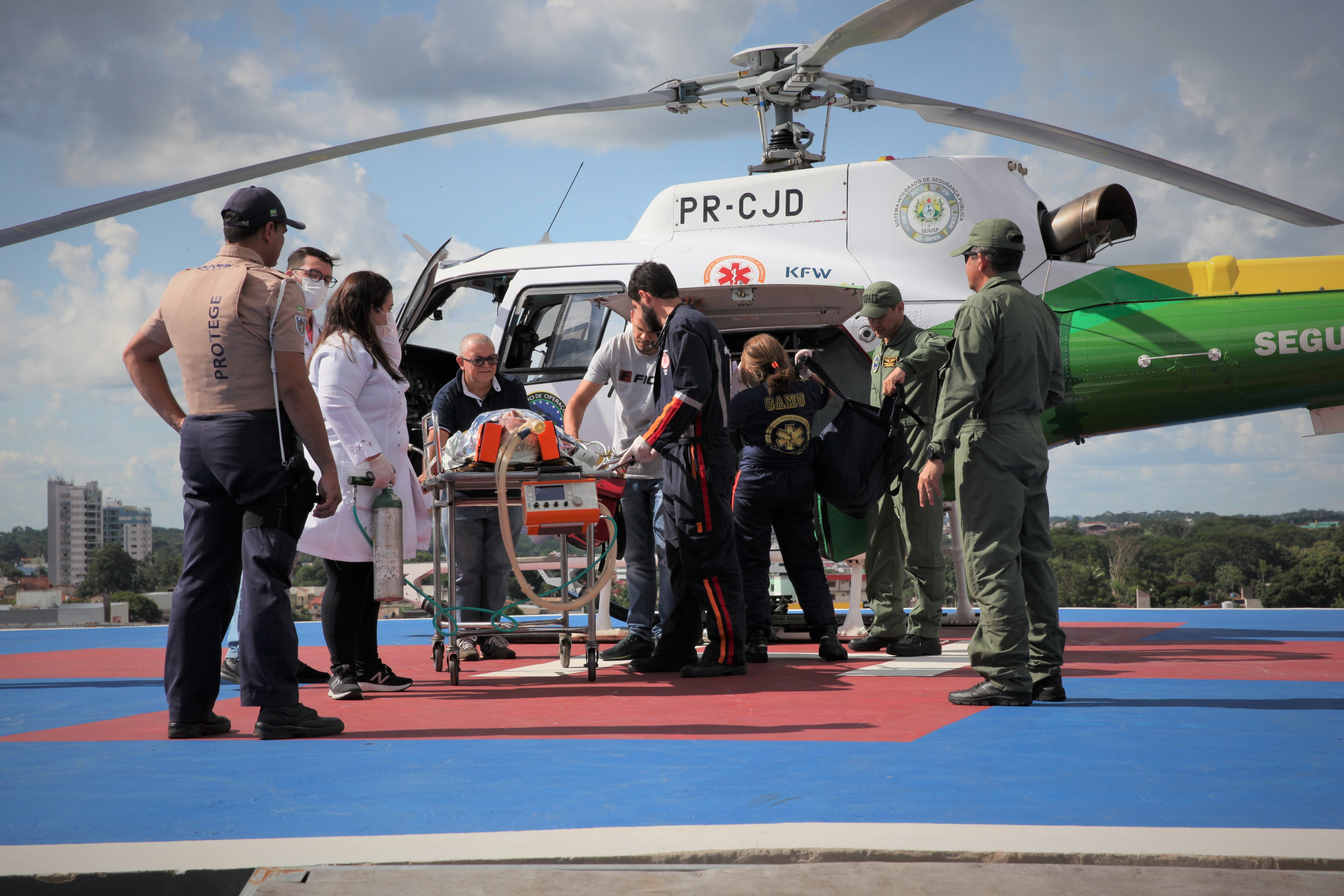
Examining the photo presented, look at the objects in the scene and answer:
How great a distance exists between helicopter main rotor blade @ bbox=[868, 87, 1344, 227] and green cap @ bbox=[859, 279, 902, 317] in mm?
2730

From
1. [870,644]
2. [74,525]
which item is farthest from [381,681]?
[74,525]

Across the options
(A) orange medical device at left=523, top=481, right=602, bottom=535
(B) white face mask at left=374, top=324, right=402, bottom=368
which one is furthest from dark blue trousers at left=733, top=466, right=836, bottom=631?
(B) white face mask at left=374, top=324, right=402, bottom=368

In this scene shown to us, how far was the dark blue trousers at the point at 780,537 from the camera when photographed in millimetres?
5801

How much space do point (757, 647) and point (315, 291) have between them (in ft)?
10.1

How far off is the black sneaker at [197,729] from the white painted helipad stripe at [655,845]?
143 cm

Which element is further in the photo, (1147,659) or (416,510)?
(1147,659)

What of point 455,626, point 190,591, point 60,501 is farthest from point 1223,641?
point 60,501

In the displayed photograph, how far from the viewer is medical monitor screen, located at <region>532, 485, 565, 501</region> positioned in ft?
15.9

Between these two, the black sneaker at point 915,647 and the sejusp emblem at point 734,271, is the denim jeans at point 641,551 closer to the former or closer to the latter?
the black sneaker at point 915,647

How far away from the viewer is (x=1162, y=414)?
7.21m

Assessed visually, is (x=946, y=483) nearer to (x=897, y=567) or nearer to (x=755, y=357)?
(x=897, y=567)

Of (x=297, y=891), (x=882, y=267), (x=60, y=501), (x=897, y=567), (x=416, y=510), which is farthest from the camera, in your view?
(x=60, y=501)

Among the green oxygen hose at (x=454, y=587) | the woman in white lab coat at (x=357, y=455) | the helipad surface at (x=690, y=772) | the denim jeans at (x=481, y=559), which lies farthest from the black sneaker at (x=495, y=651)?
the woman in white lab coat at (x=357, y=455)

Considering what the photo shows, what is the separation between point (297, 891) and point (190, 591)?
198 cm
